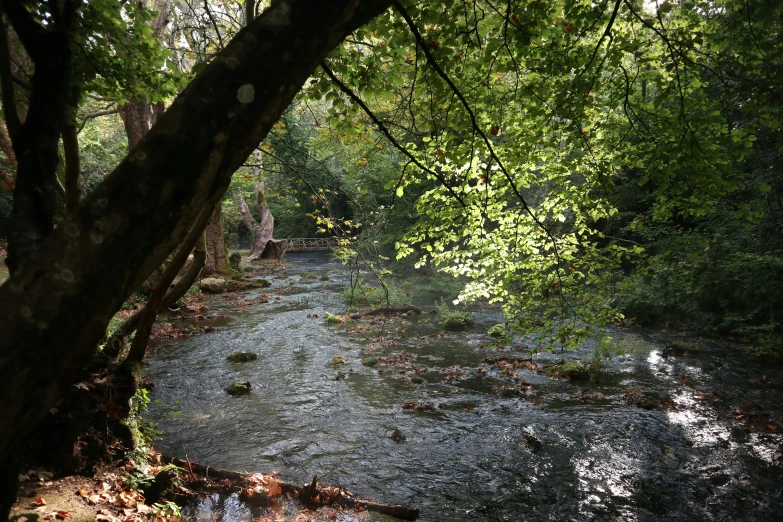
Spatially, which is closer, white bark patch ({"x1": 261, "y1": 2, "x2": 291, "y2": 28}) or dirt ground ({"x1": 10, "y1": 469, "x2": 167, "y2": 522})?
white bark patch ({"x1": 261, "y1": 2, "x2": 291, "y2": 28})

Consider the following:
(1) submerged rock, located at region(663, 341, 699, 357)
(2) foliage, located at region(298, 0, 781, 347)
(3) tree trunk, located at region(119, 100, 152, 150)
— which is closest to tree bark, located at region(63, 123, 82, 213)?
(2) foliage, located at region(298, 0, 781, 347)

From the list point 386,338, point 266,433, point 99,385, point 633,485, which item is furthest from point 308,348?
point 633,485

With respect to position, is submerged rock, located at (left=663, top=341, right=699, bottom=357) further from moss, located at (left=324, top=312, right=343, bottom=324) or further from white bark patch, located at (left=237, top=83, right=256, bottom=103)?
white bark patch, located at (left=237, top=83, right=256, bottom=103)

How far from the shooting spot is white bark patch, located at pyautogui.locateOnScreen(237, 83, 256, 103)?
5.22 feet

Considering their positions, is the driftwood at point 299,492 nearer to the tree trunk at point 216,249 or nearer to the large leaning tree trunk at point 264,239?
the tree trunk at point 216,249

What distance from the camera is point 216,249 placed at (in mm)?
18047

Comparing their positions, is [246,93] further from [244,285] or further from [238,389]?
[244,285]

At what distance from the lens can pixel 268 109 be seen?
1.68 metres

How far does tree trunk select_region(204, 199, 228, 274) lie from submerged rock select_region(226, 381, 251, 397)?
1026 cm

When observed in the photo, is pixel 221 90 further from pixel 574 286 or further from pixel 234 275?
pixel 234 275

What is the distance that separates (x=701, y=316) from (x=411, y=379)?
891 centimetres

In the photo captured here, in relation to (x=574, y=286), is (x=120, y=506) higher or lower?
lower

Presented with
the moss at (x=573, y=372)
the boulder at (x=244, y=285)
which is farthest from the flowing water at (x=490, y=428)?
the boulder at (x=244, y=285)

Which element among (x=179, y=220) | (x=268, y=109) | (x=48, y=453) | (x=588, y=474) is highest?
(x=268, y=109)
